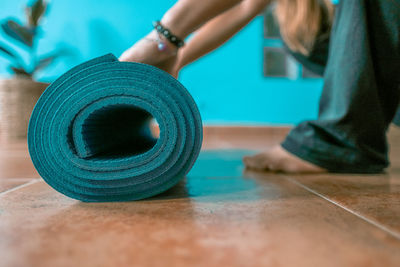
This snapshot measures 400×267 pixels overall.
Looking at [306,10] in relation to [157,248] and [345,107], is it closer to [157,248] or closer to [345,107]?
[345,107]

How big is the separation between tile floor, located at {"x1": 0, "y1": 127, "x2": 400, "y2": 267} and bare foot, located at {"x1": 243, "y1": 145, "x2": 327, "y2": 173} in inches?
9.0

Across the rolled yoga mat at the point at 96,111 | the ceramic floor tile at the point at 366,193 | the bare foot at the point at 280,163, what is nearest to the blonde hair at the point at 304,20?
the bare foot at the point at 280,163

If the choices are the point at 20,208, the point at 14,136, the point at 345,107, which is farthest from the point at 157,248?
the point at 14,136

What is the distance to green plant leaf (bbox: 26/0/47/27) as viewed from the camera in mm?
3112

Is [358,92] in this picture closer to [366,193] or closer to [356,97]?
[356,97]

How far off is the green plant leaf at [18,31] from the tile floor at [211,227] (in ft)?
9.14

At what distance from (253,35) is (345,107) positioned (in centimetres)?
335

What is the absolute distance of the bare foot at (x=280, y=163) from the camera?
1.02m

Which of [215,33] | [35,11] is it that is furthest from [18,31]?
[215,33]

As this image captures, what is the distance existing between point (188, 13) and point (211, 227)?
543 millimetres

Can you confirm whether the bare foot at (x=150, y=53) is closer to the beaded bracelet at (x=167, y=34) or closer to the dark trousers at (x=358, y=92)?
the beaded bracelet at (x=167, y=34)

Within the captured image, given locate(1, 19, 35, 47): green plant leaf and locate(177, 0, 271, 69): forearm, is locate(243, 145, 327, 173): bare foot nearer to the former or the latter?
locate(177, 0, 271, 69): forearm

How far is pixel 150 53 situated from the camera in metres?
0.77

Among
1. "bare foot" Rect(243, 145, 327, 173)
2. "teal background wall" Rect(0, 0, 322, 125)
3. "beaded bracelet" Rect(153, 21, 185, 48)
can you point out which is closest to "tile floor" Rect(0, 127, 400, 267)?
"bare foot" Rect(243, 145, 327, 173)
